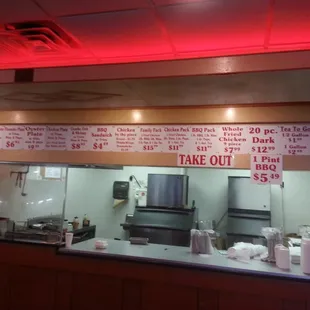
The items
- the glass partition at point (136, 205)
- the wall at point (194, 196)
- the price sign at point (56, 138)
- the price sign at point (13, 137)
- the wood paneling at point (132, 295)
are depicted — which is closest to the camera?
the wood paneling at point (132, 295)

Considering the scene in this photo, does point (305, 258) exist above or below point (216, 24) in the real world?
below

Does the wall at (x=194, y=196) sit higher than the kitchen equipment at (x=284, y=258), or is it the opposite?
the wall at (x=194, y=196)

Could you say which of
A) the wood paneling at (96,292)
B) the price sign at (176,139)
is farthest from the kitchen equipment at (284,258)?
the wood paneling at (96,292)

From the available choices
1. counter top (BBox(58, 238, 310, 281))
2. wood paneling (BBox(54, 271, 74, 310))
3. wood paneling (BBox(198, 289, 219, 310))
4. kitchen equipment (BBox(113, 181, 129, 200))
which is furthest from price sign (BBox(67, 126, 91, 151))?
kitchen equipment (BBox(113, 181, 129, 200))

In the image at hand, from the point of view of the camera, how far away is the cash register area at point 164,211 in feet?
11.3

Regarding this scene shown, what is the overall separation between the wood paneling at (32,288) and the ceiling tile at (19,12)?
8.11 ft

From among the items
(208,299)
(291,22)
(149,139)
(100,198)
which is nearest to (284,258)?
(208,299)

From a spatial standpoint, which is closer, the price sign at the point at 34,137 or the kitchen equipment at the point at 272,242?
Result: the kitchen equipment at the point at 272,242

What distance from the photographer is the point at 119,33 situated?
2453 millimetres

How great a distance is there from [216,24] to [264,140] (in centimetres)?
140

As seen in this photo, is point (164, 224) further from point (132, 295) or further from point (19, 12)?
point (19, 12)

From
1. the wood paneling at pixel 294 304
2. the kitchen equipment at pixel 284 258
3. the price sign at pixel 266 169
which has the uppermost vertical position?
the price sign at pixel 266 169

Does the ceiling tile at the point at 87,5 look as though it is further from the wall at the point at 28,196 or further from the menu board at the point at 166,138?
the wall at the point at 28,196

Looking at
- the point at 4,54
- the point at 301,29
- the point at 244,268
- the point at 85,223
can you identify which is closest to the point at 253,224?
the point at 244,268
